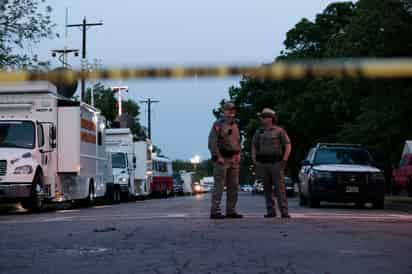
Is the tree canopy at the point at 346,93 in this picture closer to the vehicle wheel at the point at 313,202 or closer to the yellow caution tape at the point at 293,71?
the yellow caution tape at the point at 293,71

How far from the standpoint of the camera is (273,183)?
13805 mm

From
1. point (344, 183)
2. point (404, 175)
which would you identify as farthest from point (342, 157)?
point (404, 175)

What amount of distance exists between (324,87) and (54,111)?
1157 inches

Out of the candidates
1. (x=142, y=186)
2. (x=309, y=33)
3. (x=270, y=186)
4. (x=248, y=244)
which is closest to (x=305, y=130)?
(x=309, y=33)

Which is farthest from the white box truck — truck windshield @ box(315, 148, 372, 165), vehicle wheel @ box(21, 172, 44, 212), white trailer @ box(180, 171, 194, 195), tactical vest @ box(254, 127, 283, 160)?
white trailer @ box(180, 171, 194, 195)

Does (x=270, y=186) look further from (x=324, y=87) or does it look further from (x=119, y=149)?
(x=324, y=87)

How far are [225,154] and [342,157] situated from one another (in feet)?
25.8

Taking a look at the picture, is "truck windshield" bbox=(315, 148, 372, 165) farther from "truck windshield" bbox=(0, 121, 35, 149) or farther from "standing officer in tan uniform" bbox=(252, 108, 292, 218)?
"truck windshield" bbox=(0, 121, 35, 149)

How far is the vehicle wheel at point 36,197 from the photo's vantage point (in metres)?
18.6

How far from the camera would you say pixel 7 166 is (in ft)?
59.6

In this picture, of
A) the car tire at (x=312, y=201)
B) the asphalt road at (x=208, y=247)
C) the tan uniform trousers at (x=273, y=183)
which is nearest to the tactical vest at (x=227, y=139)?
the tan uniform trousers at (x=273, y=183)

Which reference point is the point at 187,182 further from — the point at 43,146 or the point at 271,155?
the point at 271,155

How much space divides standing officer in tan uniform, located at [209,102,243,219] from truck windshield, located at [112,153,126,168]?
20.7 meters

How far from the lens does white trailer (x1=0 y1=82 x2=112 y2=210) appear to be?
719 inches
